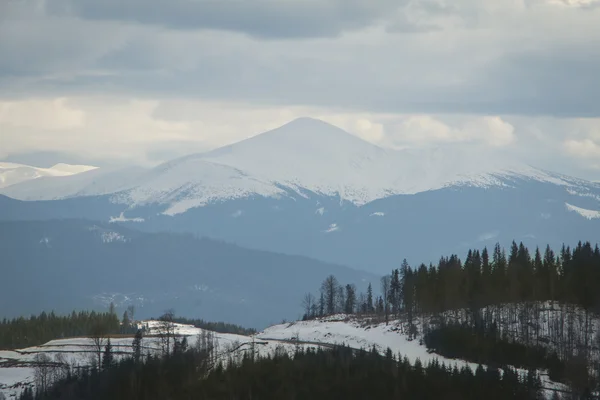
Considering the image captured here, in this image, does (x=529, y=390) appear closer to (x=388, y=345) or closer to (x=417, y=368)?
(x=417, y=368)

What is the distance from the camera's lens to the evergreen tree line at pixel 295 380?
493 feet

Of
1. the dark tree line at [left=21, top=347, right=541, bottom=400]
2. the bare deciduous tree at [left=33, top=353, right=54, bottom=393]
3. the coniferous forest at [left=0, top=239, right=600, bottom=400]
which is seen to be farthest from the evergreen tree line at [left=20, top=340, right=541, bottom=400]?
the bare deciduous tree at [left=33, top=353, right=54, bottom=393]

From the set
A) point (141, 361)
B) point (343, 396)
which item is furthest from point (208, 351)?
point (343, 396)

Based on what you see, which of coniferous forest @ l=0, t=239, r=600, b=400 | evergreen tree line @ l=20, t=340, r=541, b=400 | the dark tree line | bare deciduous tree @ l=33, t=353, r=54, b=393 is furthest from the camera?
bare deciduous tree @ l=33, t=353, r=54, b=393

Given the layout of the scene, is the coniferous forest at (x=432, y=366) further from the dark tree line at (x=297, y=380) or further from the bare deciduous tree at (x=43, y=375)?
the bare deciduous tree at (x=43, y=375)

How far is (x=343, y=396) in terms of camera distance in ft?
500

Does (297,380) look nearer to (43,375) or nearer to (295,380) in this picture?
(295,380)

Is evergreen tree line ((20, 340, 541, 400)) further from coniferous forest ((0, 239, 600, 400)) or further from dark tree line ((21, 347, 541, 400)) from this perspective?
coniferous forest ((0, 239, 600, 400))

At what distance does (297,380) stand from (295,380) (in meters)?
0.27

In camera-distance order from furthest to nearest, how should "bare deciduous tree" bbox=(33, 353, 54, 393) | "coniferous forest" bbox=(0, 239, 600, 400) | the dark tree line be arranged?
"bare deciduous tree" bbox=(33, 353, 54, 393), "coniferous forest" bbox=(0, 239, 600, 400), the dark tree line

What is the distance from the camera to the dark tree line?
15000 centimetres

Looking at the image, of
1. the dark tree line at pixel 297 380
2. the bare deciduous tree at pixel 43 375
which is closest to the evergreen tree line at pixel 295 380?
the dark tree line at pixel 297 380

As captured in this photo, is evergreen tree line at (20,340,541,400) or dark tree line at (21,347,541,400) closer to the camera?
dark tree line at (21,347,541,400)

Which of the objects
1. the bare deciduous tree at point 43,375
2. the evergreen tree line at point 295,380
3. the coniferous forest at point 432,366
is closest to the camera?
the evergreen tree line at point 295,380
